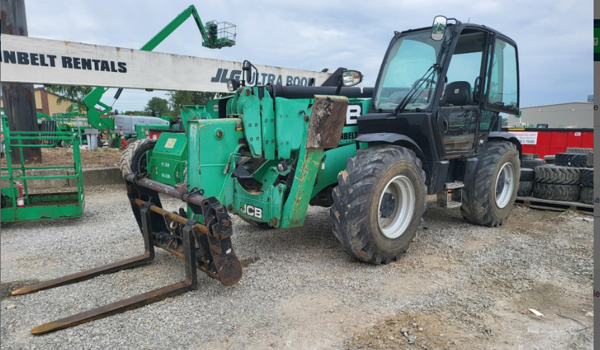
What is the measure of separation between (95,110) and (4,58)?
44.3 feet

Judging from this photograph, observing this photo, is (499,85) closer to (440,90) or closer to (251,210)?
(440,90)

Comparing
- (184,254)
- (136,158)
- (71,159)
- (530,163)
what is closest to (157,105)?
(71,159)

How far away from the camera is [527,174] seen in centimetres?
722

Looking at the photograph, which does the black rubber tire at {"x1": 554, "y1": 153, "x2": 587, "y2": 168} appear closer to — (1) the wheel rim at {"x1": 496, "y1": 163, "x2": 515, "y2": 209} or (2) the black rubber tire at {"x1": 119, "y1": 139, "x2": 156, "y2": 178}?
(1) the wheel rim at {"x1": 496, "y1": 163, "x2": 515, "y2": 209}

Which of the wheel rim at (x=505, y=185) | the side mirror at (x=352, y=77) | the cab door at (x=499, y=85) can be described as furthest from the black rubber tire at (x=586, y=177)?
the side mirror at (x=352, y=77)

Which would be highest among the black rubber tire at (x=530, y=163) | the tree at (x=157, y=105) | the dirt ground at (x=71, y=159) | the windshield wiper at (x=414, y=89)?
the tree at (x=157, y=105)

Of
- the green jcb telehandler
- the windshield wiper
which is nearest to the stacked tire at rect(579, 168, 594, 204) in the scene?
the green jcb telehandler

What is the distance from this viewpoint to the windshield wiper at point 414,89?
480 centimetres

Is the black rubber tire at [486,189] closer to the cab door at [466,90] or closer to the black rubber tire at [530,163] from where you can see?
the cab door at [466,90]

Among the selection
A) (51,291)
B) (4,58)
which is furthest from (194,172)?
(4,58)

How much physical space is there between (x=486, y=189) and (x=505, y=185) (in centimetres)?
98

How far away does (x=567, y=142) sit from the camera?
1138cm

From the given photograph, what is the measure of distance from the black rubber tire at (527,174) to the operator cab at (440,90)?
5.92 feet

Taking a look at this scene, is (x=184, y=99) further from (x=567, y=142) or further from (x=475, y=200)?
(x=475, y=200)
